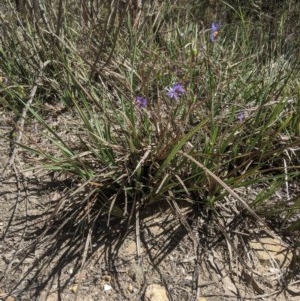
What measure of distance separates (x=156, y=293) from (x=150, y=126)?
616mm

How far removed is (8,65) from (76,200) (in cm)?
95

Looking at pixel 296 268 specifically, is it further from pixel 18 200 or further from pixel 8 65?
pixel 8 65

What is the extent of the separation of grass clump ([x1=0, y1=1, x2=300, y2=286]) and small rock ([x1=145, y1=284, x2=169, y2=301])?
0.25 metres

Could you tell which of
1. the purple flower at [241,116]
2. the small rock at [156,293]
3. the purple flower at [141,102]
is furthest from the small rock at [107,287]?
the purple flower at [241,116]

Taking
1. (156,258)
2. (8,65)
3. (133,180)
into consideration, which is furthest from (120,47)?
(156,258)

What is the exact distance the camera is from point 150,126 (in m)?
1.69

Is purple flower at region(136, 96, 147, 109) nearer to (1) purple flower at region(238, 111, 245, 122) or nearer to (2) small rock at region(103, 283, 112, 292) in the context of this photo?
(1) purple flower at region(238, 111, 245, 122)

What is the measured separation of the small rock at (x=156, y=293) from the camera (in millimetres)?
1361

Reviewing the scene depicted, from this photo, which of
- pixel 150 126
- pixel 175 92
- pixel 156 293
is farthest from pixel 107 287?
pixel 175 92

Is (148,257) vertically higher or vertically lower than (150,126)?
lower

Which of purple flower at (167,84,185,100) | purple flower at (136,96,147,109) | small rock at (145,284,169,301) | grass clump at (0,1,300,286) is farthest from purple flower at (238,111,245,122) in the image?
small rock at (145,284,169,301)

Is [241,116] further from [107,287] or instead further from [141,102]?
[107,287]

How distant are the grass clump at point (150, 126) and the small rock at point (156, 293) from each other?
10.0 inches

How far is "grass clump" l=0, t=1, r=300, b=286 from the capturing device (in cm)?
149
